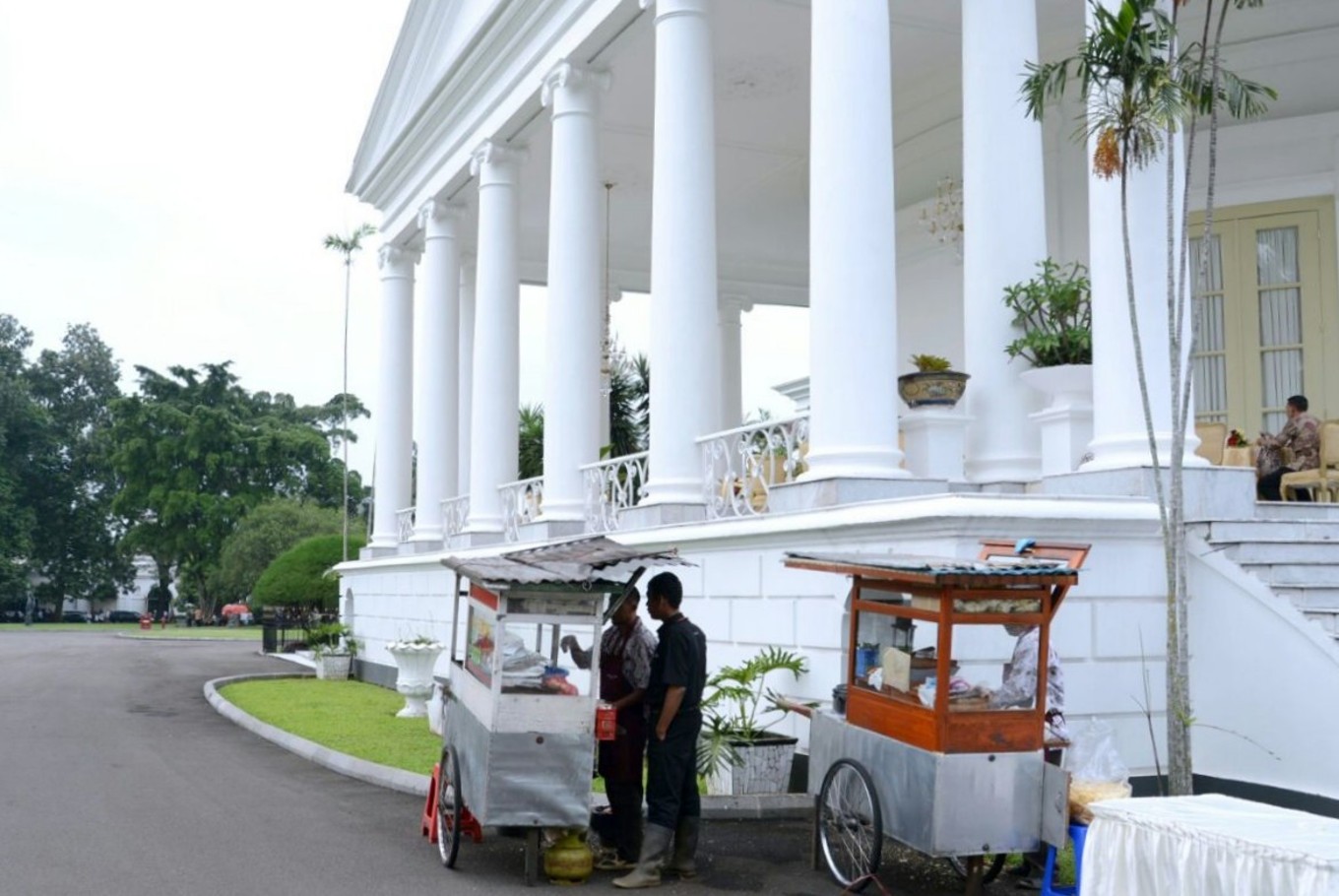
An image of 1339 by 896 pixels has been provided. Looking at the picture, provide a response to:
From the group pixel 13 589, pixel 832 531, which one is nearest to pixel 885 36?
pixel 832 531

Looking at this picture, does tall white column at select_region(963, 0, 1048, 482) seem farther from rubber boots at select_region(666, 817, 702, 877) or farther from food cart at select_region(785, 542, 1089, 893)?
rubber boots at select_region(666, 817, 702, 877)

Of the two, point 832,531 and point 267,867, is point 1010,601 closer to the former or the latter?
point 832,531

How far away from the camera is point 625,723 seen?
8750 mm

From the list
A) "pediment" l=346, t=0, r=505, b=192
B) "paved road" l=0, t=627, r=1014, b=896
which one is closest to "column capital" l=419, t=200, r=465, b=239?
"pediment" l=346, t=0, r=505, b=192

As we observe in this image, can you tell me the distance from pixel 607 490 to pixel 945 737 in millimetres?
10020

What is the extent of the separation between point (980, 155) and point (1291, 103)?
20.6 feet

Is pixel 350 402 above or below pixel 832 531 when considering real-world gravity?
above

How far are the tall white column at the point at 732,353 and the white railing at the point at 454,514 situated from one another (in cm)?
729

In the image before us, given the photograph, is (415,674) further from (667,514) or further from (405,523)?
(405,523)

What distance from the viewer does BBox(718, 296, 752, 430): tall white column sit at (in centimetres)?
2878

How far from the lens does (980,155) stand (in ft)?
39.4

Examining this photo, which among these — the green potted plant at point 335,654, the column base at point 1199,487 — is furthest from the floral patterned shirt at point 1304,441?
the green potted plant at point 335,654

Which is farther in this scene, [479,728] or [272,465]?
[272,465]

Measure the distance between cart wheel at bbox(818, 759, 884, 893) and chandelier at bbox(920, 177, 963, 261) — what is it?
12424 millimetres
